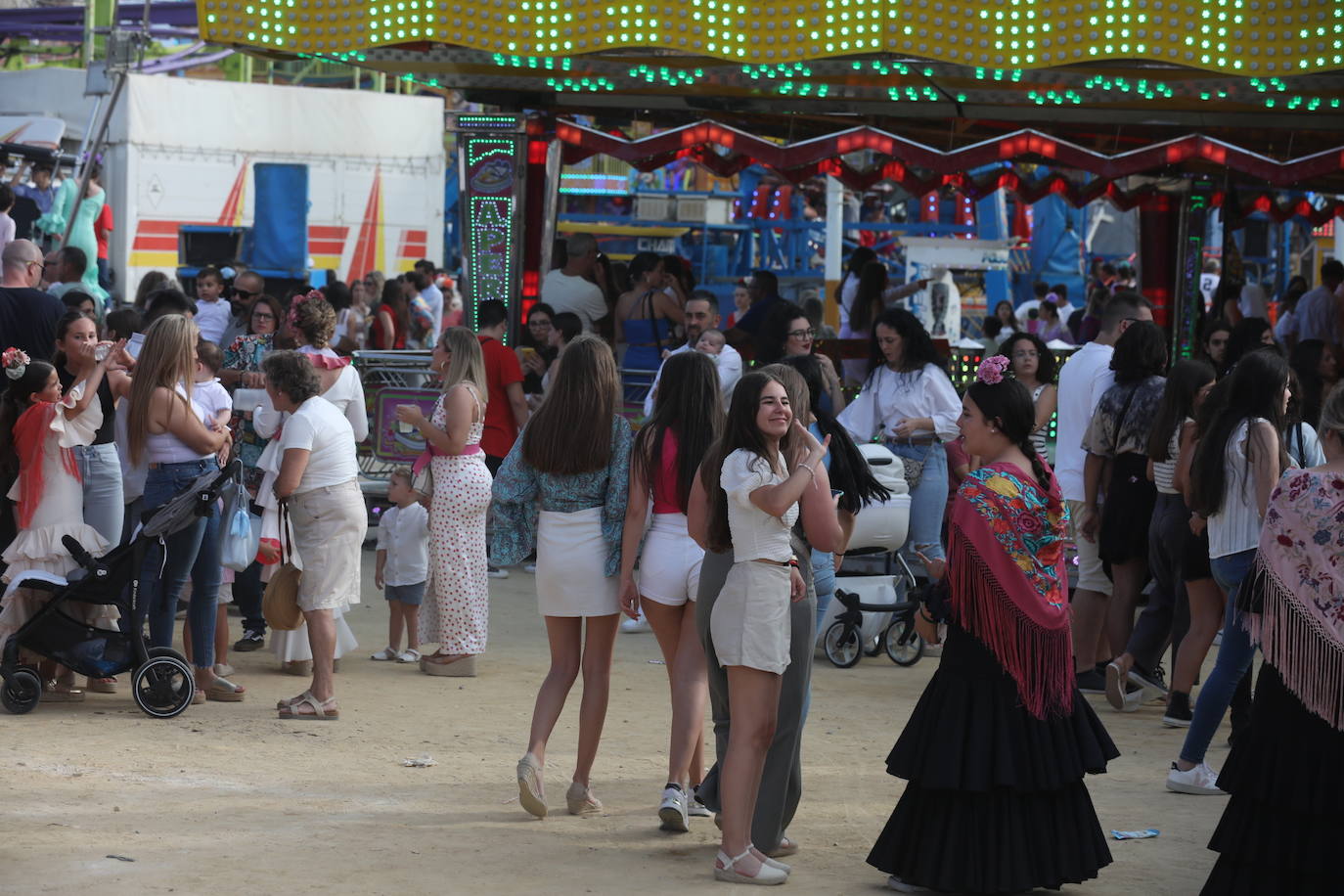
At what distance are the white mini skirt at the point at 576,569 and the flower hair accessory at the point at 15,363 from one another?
3079 mm

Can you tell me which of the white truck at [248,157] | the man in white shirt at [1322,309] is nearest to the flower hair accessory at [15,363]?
the man in white shirt at [1322,309]

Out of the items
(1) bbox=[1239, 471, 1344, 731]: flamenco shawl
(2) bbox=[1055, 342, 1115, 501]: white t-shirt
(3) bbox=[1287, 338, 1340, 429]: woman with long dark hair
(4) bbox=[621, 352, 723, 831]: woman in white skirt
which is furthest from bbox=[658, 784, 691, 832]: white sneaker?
(3) bbox=[1287, 338, 1340, 429]: woman with long dark hair

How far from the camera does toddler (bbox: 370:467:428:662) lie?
875cm

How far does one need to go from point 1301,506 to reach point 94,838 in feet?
13.0

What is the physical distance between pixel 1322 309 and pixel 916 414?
8.31 meters

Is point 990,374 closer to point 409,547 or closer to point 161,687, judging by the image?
point 161,687

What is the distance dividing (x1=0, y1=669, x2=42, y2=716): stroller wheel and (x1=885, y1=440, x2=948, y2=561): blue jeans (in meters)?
4.77

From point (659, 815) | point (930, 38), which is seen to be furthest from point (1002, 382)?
point (930, 38)

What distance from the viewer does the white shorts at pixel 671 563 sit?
5.80 metres

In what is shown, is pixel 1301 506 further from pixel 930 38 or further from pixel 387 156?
pixel 387 156

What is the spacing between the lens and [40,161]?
67.0ft

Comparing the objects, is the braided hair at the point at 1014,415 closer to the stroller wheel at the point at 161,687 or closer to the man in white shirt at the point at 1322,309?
the stroller wheel at the point at 161,687

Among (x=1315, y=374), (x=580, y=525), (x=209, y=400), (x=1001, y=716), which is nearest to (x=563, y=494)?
(x=580, y=525)

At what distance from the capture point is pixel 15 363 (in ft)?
25.2
